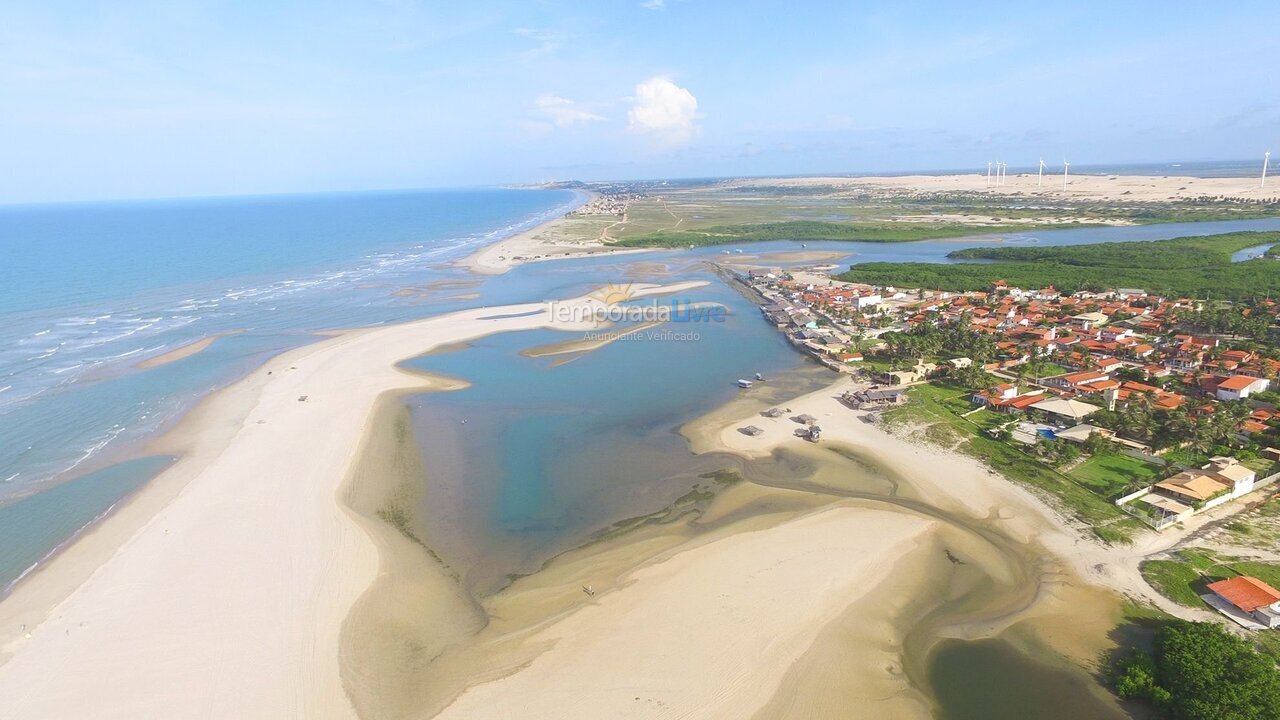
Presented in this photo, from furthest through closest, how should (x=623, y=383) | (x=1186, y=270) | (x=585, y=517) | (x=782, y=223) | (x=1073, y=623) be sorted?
(x=782, y=223) → (x=1186, y=270) → (x=623, y=383) → (x=585, y=517) → (x=1073, y=623)

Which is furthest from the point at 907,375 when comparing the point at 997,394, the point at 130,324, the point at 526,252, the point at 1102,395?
the point at 526,252

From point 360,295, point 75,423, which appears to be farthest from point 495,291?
point 75,423

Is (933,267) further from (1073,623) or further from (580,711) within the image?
(580,711)

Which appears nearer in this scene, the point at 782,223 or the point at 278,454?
the point at 278,454

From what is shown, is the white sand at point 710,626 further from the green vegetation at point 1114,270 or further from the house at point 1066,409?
the green vegetation at point 1114,270

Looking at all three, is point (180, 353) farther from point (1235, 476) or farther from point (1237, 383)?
point (1237, 383)

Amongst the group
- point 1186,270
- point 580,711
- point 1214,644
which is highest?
point 1186,270
